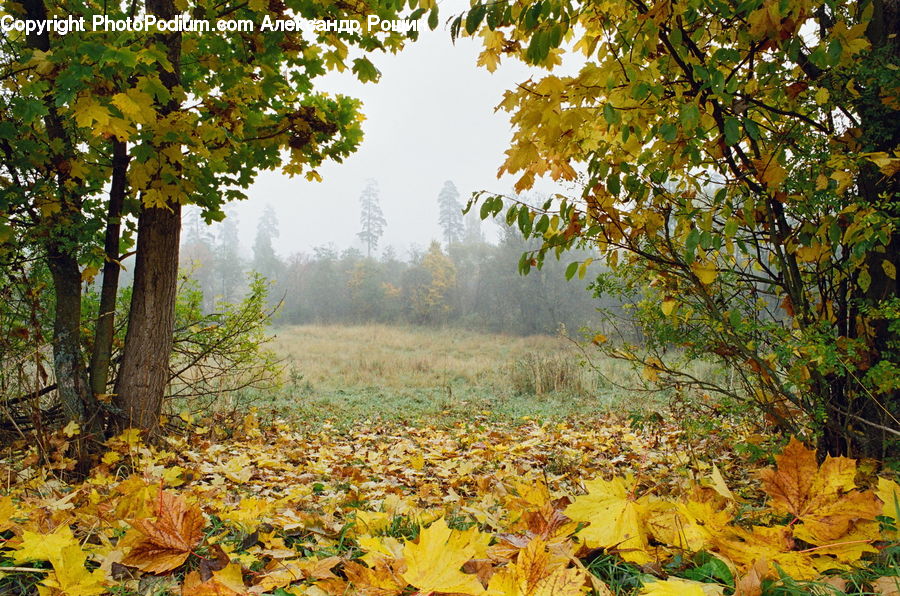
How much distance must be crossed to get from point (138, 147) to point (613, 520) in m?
3.25

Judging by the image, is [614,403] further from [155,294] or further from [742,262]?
[155,294]

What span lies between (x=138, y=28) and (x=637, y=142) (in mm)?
2680

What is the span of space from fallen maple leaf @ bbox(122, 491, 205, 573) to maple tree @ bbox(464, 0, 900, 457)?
1280 millimetres

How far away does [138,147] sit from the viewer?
9.43ft

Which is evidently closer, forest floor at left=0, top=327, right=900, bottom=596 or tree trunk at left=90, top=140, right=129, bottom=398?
forest floor at left=0, top=327, right=900, bottom=596

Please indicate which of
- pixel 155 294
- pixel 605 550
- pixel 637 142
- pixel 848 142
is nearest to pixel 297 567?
pixel 605 550

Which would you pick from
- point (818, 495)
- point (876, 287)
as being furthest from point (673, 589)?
point (876, 287)

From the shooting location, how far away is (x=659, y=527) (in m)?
1.16

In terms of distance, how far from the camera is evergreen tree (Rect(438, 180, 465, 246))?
58438 millimetres

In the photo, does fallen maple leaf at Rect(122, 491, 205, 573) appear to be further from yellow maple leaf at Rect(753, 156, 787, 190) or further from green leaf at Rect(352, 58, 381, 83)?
green leaf at Rect(352, 58, 381, 83)

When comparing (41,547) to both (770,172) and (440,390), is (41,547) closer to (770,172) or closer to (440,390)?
(770,172)

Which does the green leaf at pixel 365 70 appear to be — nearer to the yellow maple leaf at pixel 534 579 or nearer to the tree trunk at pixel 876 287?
the tree trunk at pixel 876 287

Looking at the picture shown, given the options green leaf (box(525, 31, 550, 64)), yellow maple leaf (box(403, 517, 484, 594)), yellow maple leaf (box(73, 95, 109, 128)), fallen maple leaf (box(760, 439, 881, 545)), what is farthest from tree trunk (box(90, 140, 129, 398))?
fallen maple leaf (box(760, 439, 881, 545))

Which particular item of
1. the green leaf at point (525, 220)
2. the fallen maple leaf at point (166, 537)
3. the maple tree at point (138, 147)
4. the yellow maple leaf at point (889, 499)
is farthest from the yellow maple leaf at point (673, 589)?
the maple tree at point (138, 147)
